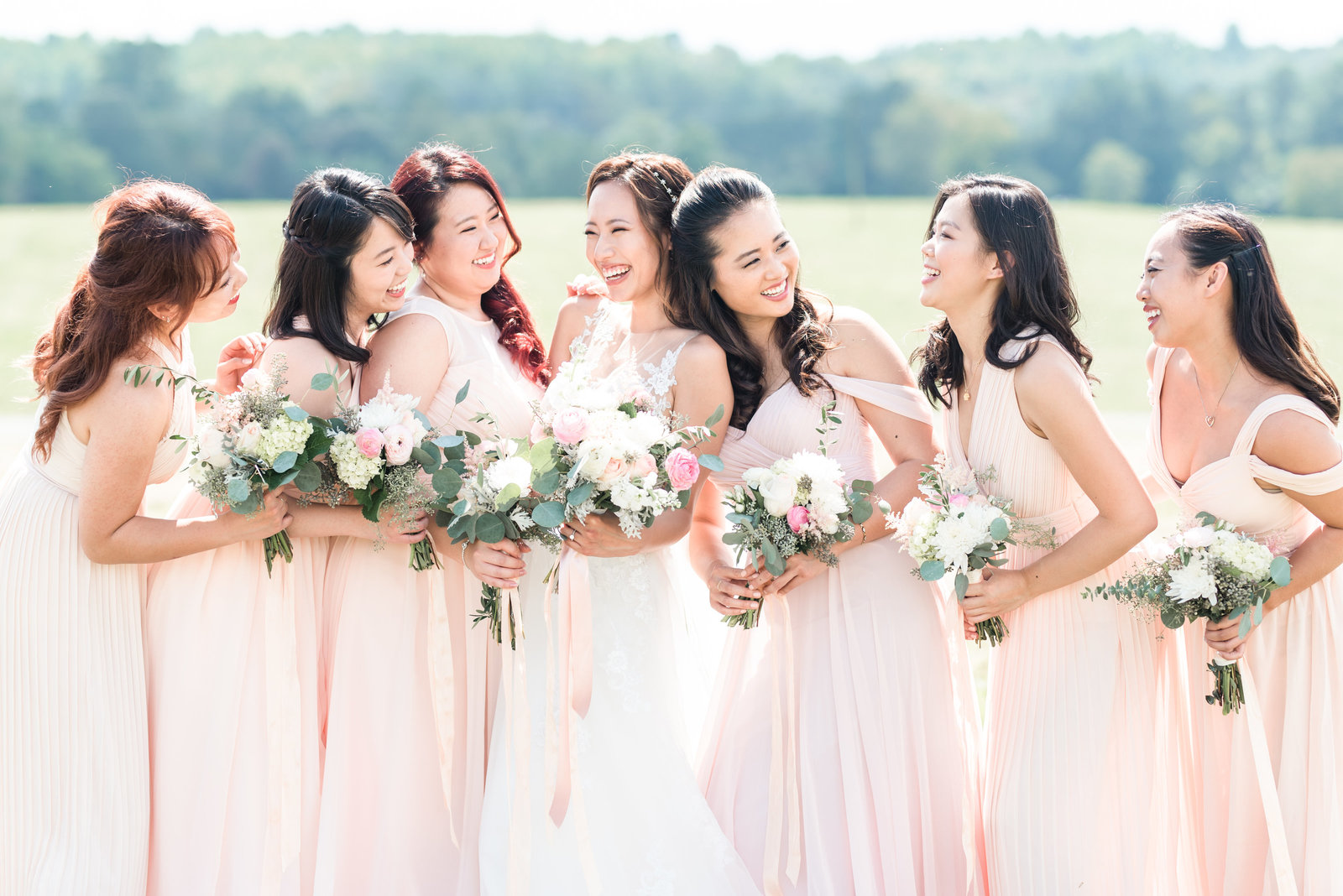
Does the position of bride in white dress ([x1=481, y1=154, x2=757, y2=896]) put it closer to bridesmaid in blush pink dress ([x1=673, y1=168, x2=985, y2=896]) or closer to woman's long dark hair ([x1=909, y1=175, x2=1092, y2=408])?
bridesmaid in blush pink dress ([x1=673, y1=168, x2=985, y2=896])

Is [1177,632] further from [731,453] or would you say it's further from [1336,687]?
[731,453]

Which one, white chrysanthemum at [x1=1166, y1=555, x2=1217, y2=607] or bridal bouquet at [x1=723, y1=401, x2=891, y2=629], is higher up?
bridal bouquet at [x1=723, y1=401, x2=891, y2=629]

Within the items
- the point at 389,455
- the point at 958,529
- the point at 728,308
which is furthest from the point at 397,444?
the point at 958,529

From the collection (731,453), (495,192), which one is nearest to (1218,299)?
(731,453)

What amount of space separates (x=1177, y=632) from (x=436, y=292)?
3.43 m

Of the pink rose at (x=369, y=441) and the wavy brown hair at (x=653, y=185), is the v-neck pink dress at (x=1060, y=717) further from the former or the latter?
the pink rose at (x=369, y=441)

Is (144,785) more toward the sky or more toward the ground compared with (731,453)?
more toward the ground

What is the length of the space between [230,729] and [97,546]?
2.85 feet

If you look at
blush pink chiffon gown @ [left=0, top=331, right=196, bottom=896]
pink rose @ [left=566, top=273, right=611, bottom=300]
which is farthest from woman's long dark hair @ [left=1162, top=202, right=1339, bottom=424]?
blush pink chiffon gown @ [left=0, top=331, right=196, bottom=896]

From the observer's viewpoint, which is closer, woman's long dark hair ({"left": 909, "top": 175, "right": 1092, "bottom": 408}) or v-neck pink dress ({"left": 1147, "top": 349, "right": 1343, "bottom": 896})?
v-neck pink dress ({"left": 1147, "top": 349, "right": 1343, "bottom": 896})

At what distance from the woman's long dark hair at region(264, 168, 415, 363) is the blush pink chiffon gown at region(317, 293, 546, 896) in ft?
1.03

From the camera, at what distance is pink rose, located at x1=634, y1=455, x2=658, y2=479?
13.0 ft

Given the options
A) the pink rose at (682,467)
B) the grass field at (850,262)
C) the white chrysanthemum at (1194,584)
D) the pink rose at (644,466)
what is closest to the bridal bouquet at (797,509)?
the pink rose at (682,467)

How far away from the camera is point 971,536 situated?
4027mm
